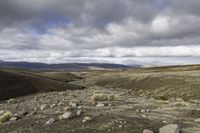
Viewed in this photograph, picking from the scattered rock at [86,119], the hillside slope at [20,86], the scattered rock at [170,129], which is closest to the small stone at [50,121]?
the scattered rock at [86,119]

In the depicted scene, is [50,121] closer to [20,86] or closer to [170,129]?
[170,129]

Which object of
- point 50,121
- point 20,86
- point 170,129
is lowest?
point 20,86

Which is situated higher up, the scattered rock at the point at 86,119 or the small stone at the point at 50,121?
the scattered rock at the point at 86,119

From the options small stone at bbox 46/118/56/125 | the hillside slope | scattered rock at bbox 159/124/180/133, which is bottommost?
the hillside slope

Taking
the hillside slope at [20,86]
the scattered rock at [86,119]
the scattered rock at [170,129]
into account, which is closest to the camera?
the scattered rock at [170,129]

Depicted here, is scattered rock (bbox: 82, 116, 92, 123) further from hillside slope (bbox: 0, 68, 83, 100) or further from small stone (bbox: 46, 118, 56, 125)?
hillside slope (bbox: 0, 68, 83, 100)

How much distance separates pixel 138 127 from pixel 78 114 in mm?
5224

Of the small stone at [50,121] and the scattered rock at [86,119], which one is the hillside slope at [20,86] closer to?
the small stone at [50,121]

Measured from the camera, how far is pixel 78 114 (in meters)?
23.4

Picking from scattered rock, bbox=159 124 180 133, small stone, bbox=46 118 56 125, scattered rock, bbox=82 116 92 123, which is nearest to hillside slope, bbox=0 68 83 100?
small stone, bbox=46 118 56 125

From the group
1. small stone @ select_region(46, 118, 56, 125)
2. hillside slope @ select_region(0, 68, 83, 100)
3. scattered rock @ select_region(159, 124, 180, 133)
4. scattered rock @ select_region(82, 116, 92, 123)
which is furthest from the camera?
hillside slope @ select_region(0, 68, 83, 100)

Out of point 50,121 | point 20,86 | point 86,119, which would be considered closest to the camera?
point 86,119

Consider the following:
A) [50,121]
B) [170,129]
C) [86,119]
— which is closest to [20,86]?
[50,121]

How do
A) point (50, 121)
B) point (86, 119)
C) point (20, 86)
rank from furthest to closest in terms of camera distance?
point (20, 86) → point (50, 121) → point (86, 119)
